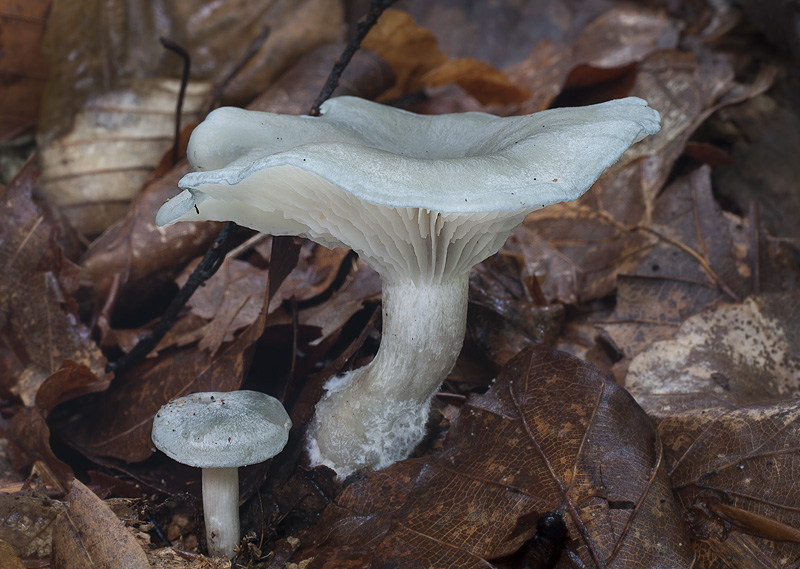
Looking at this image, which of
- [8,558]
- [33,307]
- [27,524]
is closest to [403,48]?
[33,307]

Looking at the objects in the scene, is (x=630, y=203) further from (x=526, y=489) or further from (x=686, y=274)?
(x=526, y=489)

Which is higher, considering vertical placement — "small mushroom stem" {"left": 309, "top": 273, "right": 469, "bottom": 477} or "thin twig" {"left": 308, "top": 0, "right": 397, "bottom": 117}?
"thin twig" {"left": 308, "top": 0, "right": 397, "bottom": 117}

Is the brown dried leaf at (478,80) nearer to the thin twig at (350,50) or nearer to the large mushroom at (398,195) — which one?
the thin twig at (350,50)

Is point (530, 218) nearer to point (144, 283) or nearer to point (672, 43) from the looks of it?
point (672, 43)

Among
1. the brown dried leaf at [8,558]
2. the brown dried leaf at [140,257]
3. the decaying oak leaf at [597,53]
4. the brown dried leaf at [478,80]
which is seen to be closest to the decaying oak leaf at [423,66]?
the brown dried leaf at [478,80]

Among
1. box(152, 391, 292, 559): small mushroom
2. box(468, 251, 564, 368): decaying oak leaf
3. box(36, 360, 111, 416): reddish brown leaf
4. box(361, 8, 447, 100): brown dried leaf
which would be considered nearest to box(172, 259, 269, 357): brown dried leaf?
box(36, 360, 111, 416): reddish brown leaf

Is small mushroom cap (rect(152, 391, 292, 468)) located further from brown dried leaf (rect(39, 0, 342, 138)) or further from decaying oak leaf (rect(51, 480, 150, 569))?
brown dried leaf (rect(39, 0, 342, 138))

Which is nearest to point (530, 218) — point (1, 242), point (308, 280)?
point (308, 280)

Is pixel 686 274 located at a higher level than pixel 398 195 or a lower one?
lower
